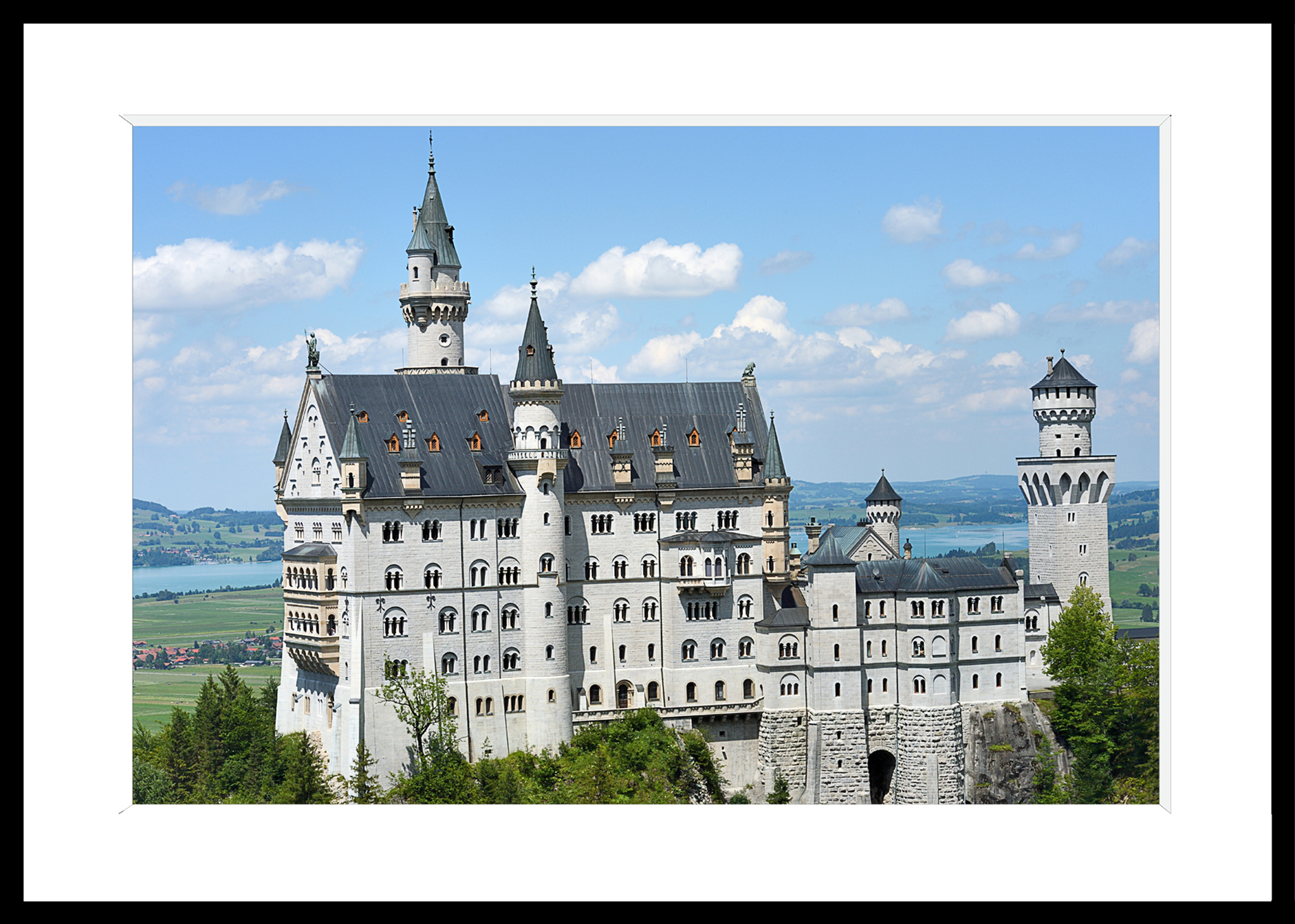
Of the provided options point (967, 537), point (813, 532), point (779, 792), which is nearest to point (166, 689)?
point (813, 532)

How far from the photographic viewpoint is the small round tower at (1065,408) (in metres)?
84.4

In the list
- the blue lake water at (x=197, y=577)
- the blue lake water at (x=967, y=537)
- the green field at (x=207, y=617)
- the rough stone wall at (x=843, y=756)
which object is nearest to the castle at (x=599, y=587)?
the rough stone wall at (x=843, y=756)

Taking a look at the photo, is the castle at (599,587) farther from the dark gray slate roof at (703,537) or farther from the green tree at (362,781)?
the green tree at (362,781)

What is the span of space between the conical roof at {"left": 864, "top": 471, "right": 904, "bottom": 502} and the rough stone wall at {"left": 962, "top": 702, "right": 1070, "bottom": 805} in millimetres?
10971

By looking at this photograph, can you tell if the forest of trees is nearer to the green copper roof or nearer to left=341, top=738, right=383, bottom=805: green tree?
the green copper roof

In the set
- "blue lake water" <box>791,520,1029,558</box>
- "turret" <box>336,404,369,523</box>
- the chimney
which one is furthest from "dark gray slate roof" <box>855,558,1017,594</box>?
"blue lake water" <box>791,520,1029,558</box>

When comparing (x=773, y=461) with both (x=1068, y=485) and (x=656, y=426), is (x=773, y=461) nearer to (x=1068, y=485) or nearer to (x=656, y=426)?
(x=656, y=426)

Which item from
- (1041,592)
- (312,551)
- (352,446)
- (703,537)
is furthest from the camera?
(1041,592)

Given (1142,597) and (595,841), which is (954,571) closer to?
(1142,597)

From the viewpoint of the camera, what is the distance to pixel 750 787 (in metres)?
77.0

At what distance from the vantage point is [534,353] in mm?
74438

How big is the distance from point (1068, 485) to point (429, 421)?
3029 centimetres
